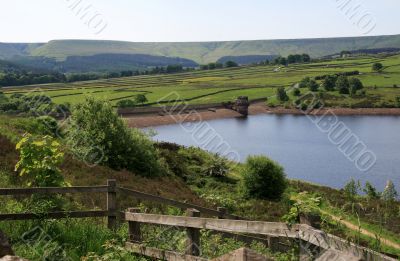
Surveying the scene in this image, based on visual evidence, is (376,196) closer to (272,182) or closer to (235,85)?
(272,182)

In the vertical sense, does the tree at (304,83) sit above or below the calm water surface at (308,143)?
above

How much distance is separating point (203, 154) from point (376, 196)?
1743cm

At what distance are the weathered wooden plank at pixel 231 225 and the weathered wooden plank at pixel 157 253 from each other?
1.45 feet

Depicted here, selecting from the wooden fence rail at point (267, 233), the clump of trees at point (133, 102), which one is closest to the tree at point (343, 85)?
the clump of trees at point (133, 102)

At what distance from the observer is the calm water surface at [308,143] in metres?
69.3

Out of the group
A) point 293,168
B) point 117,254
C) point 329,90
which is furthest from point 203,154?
point 329,90

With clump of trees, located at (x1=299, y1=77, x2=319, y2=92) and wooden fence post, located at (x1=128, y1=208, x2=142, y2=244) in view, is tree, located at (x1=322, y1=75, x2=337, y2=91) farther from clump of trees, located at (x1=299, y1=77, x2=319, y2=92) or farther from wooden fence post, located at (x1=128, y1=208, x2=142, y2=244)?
wooden fence post, located at (x1=128, y1=208, x2=142, y2=244)

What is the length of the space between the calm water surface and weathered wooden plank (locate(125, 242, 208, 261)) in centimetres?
5579

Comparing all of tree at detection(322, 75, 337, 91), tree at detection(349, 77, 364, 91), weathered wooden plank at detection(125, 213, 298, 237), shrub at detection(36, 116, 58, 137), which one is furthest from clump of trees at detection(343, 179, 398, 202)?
tree at detection(322, 75, 337, 91)

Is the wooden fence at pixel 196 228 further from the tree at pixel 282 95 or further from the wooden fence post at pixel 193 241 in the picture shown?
the tree at pixel 282 95

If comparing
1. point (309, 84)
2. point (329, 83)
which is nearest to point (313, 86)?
point (309, 84)

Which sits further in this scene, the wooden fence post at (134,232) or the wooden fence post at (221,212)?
the wooden fence post at (221,212)

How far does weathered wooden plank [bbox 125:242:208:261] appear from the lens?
6871 mm

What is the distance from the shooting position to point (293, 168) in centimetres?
7506
